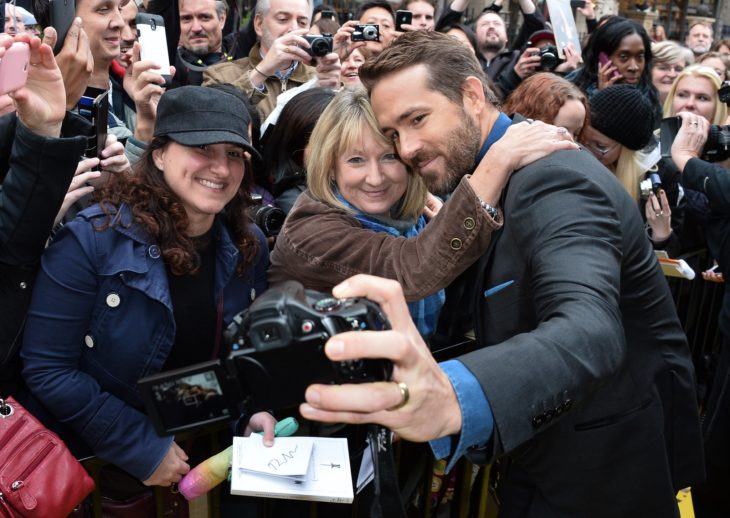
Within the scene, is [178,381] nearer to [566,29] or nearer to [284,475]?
[284,475]

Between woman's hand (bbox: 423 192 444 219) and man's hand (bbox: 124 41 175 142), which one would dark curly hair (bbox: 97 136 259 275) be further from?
woman's hand (bbox: 423 192 444 219)

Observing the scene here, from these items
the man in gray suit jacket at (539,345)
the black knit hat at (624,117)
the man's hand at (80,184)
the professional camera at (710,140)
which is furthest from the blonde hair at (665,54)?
the man's hand at (80,184)

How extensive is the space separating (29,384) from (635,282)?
1806 mm

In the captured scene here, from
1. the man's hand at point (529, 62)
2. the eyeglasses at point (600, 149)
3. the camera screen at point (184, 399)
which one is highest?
the camera screen at point (184, 399)

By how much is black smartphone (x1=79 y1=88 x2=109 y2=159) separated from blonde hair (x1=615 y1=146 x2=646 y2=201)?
9.08ft

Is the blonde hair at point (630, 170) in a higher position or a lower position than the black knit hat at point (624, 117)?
lower

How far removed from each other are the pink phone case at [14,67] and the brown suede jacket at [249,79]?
6.95ft

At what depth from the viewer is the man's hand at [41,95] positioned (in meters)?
2.06

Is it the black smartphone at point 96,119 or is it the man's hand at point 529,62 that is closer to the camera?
the black smartphone at point 96,119

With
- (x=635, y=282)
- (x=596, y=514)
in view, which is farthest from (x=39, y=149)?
(x=596, y=514)

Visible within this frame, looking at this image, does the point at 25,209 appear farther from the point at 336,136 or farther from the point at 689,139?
the point at 689,139

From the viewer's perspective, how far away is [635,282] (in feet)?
6.57

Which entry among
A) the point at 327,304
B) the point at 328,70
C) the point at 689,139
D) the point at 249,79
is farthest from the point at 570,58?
the point at 327,304

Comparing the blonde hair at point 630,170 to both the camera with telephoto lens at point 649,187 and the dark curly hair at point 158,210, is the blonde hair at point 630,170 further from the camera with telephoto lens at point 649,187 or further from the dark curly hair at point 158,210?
the dark curly hair at point 158,210
